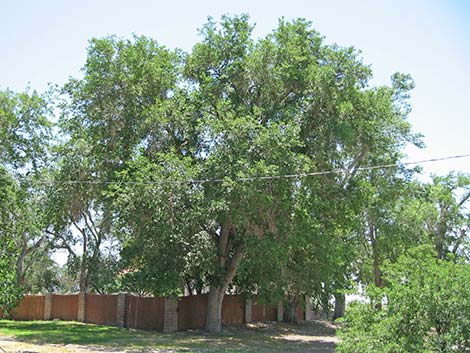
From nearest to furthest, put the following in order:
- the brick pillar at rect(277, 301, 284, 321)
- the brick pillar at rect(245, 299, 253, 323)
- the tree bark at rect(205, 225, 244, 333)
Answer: the tree bark at rect(205, 225, 244, 333), the brick pillar at rect(245, 299, 253, 323), the brick pillar at rect(277, 301, 284, 321)

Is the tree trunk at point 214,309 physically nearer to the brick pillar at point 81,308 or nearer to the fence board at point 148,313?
the fence board at point 148,313

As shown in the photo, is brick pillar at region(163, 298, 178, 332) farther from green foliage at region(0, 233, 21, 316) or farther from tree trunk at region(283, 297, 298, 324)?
green foliage at region(0, 233, 21, 316)

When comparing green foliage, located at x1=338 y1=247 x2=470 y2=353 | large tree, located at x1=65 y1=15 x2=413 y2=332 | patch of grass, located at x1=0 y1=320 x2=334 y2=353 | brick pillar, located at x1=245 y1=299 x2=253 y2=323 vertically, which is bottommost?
patch of grass, located at x1=0 y1=320 x2=334 y2=353

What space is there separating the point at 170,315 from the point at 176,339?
12.4 feet

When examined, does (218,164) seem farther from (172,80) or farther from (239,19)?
(239,19)

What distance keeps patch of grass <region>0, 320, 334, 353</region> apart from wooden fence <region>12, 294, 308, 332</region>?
1191mm

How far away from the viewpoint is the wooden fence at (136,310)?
86.6 feet

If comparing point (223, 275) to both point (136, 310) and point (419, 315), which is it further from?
point (419, 315)

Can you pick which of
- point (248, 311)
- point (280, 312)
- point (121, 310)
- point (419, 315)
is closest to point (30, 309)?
point (121, 310)

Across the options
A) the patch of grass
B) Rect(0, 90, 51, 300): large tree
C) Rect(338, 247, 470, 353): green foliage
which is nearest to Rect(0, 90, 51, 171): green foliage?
Rect(0, 90, 51, 300): large tree

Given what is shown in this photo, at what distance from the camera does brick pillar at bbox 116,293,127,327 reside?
27.3 m

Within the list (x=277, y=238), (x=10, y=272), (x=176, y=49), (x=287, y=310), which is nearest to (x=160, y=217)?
(x=277, y=238)

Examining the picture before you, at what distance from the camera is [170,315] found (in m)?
25.9

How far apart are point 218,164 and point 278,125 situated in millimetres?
2817
